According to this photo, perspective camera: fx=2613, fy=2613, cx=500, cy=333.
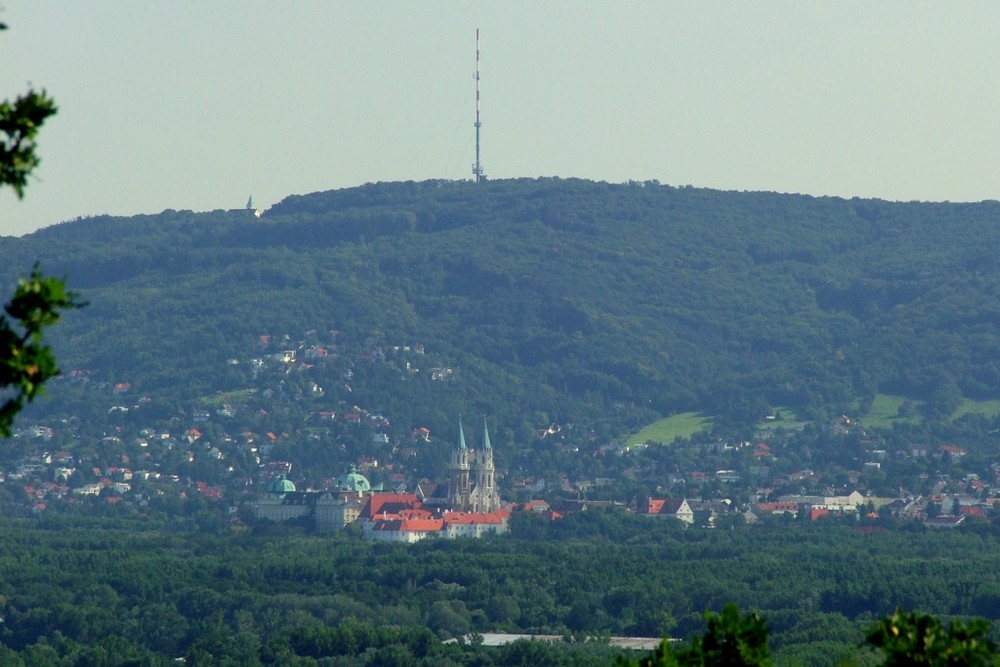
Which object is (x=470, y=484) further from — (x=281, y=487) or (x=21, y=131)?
(x=21, y=131)

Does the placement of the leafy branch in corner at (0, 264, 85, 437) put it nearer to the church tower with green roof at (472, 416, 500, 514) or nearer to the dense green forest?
the dense green forest

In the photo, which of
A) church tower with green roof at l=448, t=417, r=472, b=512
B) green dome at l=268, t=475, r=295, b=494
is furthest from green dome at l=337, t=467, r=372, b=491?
church tower with green roof at l=448, t=417, r=472, b=512

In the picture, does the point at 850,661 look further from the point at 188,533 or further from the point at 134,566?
the point at 188,533

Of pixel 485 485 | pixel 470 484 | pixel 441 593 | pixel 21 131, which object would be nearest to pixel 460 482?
pixel 470 484

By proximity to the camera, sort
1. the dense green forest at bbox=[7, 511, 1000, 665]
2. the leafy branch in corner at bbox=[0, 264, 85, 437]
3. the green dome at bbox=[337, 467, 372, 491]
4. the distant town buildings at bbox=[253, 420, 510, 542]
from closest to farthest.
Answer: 1. the leafy branch in corner at bbox=[0, 264, 85, 437]
2. the dense green forest at bbox=[7, 511, 1000, 665]
3. the distant town buildings at bbox=[253, 420, 510, 542]
4. the green dome at bbox=[337, 467, 372, 491]

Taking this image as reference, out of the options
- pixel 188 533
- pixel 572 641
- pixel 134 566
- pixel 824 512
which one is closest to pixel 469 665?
pixel 572 641

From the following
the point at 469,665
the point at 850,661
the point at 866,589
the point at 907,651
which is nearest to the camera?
the point at 850,661

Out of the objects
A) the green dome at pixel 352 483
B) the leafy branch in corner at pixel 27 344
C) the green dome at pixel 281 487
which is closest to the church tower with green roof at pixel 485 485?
the green dome at pixel 352 483
